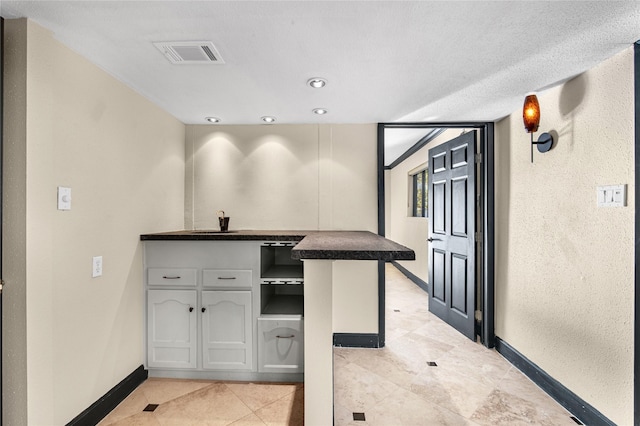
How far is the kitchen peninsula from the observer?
1.26 m

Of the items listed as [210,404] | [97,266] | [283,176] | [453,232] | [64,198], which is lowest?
[210,404]

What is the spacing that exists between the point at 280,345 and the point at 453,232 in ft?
6.95

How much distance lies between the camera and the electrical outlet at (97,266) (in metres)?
1.76

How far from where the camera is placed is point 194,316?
7.22ft

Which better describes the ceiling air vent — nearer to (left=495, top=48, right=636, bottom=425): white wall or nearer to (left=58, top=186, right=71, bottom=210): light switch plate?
(left=58, top=186, right=71, bottom=210): light switch plate

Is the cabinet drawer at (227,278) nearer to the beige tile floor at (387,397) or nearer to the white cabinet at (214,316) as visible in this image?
the white cabinet at (214,316)

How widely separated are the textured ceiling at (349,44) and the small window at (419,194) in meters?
3.24

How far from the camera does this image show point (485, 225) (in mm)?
2775

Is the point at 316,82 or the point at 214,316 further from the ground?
the point at 316,82

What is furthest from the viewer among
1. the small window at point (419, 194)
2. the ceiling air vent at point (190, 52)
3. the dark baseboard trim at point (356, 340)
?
the small window at point (419, 194)

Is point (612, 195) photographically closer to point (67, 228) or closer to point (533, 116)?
point (533, 116)

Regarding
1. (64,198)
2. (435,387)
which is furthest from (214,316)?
(435,387)

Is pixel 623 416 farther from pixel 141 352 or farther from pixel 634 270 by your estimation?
pixel 141 352

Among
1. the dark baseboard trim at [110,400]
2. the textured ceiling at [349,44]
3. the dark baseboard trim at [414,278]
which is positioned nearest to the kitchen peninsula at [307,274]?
the dark baseboard trim at [110,400]
